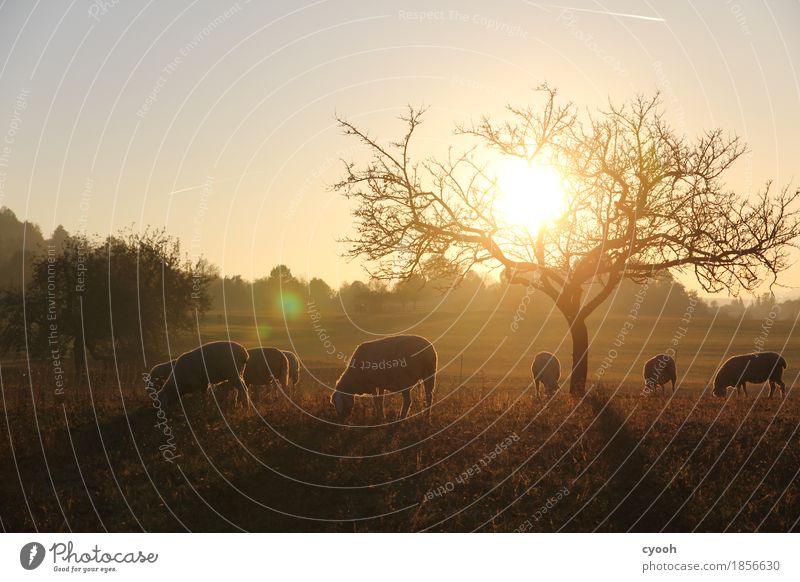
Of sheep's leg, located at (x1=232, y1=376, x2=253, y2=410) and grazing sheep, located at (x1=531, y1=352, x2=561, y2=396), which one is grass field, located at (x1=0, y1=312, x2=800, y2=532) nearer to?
sheep's leg, located at (x1=232, y1=376, x2=253, y2=410)

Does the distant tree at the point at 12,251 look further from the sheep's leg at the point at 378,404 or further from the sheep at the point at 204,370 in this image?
the sheep's leg at the point at 378,404

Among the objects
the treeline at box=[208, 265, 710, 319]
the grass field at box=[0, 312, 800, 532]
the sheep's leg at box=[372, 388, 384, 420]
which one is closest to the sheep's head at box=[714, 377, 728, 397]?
the grass field at box=[0, 312, 800, 532]

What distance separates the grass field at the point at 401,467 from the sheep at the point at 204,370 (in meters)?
1.37

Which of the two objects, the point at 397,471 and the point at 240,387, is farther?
the point at 240,387

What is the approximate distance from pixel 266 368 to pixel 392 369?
24.3ft

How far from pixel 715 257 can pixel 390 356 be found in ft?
34.4

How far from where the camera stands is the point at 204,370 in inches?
859

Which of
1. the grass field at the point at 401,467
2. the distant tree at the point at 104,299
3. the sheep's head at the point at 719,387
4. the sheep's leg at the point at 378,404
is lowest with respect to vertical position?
the sheep's head at the point at 719,387

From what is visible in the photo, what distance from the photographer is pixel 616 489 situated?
41.4ft

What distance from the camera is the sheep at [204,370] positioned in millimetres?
21375

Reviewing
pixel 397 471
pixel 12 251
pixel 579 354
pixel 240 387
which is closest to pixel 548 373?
pixel 579 354

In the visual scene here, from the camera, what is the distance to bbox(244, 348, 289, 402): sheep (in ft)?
84.9

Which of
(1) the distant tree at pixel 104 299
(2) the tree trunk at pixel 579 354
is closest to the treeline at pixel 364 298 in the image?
(1) the distant tree at pixel 104 299

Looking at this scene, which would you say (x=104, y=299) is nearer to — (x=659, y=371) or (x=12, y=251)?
(x=659, y=371)
